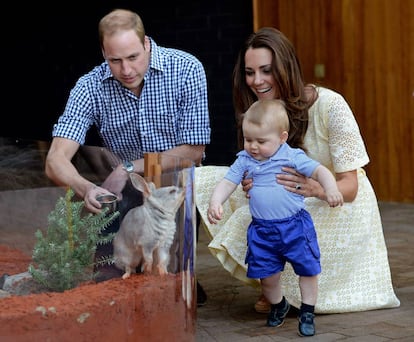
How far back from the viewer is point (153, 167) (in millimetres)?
3592

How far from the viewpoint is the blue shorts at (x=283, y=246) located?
436 centimetres

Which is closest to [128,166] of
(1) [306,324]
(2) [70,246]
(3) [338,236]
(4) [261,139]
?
(2) [70,246]

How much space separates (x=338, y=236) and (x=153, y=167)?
4.47ft

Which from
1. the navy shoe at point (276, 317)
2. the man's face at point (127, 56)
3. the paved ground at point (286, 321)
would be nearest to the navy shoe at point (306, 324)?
the paved ground at point (286, 321)

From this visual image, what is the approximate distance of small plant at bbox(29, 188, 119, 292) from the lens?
3.38 m

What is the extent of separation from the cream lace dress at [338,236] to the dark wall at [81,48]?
3.57 metres

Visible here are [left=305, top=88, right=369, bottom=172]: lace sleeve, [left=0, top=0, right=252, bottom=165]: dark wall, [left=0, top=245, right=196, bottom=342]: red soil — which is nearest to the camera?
[left=0, top=245, right=196, bottom=342]: red soil

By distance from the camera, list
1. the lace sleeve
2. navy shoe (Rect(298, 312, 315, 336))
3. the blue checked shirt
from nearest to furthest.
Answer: navy shoe (Rect(298, 312, 315, 336)), the lace sleeve, the blue checked shirt

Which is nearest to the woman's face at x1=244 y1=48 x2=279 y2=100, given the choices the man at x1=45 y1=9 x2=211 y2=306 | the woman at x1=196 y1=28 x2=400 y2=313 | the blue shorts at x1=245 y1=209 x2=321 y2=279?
the woman at x1=196 y1=28 x2=400 y2=313

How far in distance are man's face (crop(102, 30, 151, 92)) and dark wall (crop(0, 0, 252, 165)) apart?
3568 millimetres

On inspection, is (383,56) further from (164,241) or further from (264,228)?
(164,241)

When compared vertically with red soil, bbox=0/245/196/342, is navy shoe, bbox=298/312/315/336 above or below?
below

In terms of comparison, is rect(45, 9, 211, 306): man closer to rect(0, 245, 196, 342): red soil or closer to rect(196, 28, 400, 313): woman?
rect(196, 28, 400, 313): woman

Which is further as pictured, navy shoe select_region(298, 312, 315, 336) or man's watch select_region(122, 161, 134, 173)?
navy shoe select_region(298, 312, 315, 336)
